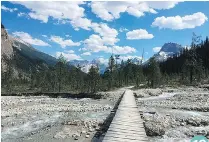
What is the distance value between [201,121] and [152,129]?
7205mm

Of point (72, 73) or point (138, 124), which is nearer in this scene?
point (138, 124)

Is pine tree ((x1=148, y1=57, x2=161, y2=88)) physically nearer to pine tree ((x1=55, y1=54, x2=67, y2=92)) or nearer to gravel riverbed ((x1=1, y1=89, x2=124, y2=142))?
pine tree ((x1=55, y1=54, x2=67, y2=92))

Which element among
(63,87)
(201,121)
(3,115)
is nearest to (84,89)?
(63,87)

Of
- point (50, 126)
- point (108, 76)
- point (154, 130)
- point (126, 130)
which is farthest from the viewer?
point (108, 76)

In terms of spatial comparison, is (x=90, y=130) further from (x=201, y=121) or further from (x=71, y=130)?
(x=201, y=121)

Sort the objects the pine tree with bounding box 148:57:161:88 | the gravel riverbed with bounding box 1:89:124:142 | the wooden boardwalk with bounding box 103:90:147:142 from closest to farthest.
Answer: the wooden boardwalk with bounding box 103:90:147:142 < the gravel riverbed with bounding box 1:89:124:142 < the pine tree with bounding box 148:57:161:88

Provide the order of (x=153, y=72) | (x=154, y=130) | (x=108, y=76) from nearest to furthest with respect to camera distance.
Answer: (x=154, y=130) < (x=153, y=72) < (x=108, y=76)

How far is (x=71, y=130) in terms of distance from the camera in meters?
29.0

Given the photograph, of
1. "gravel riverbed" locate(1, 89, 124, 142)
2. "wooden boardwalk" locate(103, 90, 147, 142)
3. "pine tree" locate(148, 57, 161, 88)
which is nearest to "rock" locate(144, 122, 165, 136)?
"wooden boardwalk" locate(103, 90, 147, 142)

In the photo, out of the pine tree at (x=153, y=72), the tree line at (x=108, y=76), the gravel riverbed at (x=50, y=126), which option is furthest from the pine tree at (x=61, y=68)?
the gravel riverbed at (x=50, y=126)

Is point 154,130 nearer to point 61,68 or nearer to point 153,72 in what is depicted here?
point 153,72

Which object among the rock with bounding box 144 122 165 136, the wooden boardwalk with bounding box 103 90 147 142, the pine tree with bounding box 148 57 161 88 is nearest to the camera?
the wooden boardwalk with bounding box 103 90 147 142

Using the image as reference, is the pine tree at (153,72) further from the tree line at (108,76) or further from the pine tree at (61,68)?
the pine tree at (61,68)

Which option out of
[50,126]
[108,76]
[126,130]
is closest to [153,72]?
[108,76]
